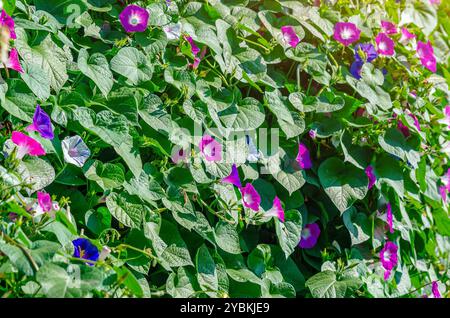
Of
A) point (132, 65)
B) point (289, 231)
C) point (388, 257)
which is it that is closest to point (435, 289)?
point (388, 257)

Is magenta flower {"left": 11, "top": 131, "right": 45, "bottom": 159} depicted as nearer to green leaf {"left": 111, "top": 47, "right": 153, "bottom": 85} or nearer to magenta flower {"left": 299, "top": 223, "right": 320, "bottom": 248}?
green leaf {"left": 111, "top": 47, "right": 153, "bottom": 85}

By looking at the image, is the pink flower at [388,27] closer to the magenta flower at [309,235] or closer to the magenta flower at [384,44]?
the magenta flower at [384,44]

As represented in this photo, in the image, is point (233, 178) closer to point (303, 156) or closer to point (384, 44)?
point (303, 156)

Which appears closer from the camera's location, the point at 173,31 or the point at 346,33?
the point at 173,31

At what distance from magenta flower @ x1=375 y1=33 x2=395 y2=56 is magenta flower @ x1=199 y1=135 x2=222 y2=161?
0.77 meters

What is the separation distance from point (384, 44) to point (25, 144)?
50.6 inches

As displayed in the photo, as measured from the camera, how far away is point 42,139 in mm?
1564

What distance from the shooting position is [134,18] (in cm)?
183

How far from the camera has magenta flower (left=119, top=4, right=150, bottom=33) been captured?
1.83 meters

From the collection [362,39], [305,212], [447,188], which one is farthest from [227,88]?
[447,188]

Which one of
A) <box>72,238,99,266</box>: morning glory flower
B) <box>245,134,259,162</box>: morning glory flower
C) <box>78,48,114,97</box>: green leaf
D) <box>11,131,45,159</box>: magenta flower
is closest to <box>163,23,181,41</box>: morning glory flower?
<box>78,48,114,97</box>: green leaf

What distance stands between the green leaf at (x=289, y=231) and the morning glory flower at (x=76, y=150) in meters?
0.59

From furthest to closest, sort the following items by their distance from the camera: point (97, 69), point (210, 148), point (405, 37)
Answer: point (405, 37), point (210, 148), point (97, 69)

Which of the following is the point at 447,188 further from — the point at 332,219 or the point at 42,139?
the point at 42,139
